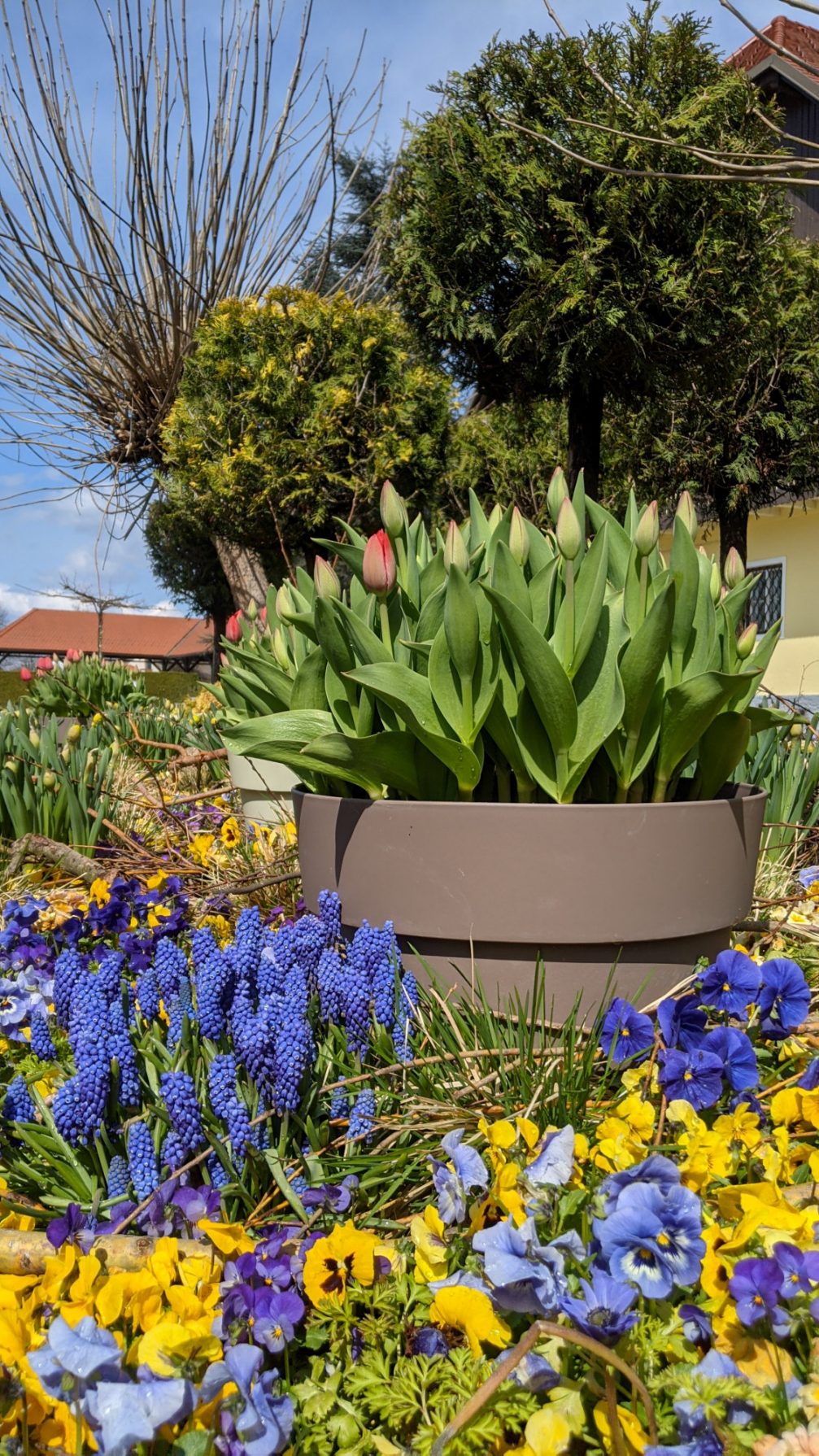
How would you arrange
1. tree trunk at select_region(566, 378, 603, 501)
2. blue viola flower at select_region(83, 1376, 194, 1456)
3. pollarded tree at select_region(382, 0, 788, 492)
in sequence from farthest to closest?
1. tree trunk at select_region(566, 378, 603, 501)
2. pollarded tree at select_region(382, 0, 788, 492)
3. blue viola flower at select_region(83, 1376, 194, 1456)

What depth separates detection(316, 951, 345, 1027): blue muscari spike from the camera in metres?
1.12

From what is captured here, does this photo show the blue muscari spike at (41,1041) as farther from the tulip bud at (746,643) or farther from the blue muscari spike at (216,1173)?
the tulip bud at (746,643)

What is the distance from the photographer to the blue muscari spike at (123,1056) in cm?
99

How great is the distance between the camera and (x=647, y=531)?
4.44 ft

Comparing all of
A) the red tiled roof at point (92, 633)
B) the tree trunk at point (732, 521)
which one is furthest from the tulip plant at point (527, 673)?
the red tiled roof at point (92, 633)

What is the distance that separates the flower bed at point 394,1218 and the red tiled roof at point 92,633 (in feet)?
149

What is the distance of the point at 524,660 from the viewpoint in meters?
1.21

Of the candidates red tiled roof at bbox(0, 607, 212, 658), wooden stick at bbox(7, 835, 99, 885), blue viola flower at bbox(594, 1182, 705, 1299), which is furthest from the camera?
red tiled roof at bbox(0, 607, 212, 658)

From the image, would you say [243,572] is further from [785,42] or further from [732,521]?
[785,42]

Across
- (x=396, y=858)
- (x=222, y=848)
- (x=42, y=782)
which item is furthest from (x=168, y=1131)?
(x=42, y=782)

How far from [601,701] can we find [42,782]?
224 centimetres

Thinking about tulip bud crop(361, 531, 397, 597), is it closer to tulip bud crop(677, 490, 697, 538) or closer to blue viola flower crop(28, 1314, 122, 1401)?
tulip bud crop(677, 490, 697, 538)

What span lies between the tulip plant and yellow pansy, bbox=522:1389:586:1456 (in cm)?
74

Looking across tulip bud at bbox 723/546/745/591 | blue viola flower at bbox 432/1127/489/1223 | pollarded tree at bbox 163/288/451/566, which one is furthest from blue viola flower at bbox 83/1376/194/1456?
pollarded tree at bbox 163/288/451/566
